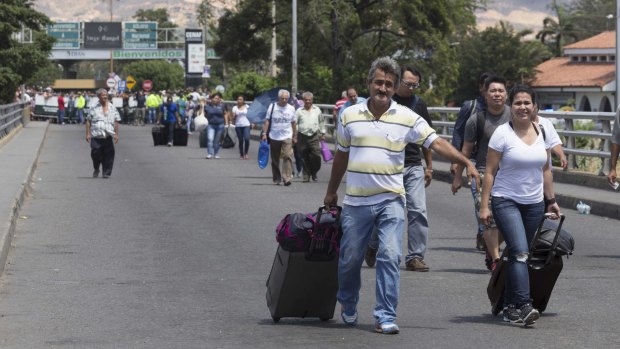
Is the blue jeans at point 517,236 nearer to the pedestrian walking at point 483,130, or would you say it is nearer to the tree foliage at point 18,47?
the pedestrian walking at point 483,130

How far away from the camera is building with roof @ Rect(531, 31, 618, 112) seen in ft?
304

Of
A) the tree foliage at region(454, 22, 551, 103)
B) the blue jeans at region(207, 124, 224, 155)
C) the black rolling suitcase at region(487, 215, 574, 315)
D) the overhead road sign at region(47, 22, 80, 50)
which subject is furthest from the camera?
the overhead road sign at region(47, 22, 80, 50)

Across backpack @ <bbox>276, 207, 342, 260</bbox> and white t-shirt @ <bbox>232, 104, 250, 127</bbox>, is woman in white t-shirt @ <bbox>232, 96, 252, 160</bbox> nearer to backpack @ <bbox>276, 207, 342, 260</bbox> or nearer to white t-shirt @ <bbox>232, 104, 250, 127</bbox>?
white t-shirt @ <bbox>232, 104, 250, 127</bbox>

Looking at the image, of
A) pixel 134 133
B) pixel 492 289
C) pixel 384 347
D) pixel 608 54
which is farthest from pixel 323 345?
pixel 608 54

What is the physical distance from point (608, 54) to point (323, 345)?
9967 cm

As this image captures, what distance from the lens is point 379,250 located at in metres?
8.41

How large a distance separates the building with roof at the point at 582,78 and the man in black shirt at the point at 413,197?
7708 cm

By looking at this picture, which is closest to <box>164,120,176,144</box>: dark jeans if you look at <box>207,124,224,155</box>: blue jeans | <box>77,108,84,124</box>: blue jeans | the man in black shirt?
<box>207,124,224,155</box>: blue jeans

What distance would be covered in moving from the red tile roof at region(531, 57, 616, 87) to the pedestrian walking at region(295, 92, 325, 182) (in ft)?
229

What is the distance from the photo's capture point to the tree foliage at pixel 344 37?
54.6m

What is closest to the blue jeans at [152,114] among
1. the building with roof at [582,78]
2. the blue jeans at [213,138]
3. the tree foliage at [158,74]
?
the blue jeans at [213,138]

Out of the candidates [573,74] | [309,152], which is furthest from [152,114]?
[573,74]

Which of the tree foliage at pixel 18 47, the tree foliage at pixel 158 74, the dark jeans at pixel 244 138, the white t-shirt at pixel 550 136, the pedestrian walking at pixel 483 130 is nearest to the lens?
the white t-shirt at pixel 550 136

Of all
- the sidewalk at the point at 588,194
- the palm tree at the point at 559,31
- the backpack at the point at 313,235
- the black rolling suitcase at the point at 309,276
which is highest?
the palm tree at the point at 559,31
